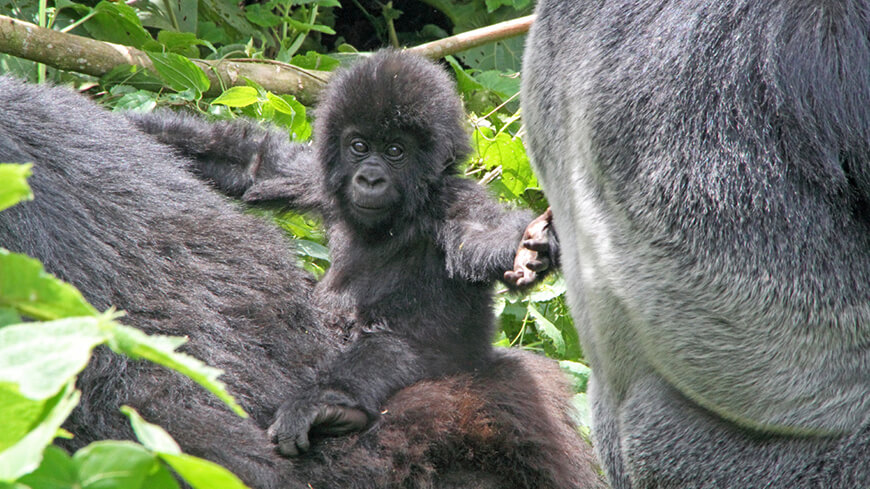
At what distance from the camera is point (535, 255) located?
201 centimetres

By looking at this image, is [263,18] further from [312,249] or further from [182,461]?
[182,461]

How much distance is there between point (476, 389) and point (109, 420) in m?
0.82

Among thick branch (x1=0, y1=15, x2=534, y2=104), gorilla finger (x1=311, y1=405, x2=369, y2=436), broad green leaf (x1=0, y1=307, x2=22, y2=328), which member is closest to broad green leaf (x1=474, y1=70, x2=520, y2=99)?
thick branch (x1=0, y1=15, x2=534, y2=104)

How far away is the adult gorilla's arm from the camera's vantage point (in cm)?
262

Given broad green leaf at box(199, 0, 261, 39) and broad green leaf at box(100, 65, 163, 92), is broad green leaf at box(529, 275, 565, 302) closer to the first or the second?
broad green leaf at box(100, 65, 163, 92)

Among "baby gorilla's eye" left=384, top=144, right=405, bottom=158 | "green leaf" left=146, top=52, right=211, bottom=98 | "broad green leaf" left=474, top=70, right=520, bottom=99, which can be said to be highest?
"green leaf" left=146, top=52, right=211, bottom=98

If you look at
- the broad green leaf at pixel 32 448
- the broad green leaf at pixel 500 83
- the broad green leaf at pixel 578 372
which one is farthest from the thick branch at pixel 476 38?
the broad green leaf at pixel 32 448

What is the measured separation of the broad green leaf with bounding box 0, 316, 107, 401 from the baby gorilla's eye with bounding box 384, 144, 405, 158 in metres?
1.87

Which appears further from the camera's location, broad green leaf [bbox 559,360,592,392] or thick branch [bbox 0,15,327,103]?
thick branch [bbox 0,15,327,103]

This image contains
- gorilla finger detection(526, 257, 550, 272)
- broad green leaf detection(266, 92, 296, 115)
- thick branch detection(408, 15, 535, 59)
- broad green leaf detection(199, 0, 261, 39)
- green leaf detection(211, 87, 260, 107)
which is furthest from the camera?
broad green leaf detection(199, 0, 261, 39)

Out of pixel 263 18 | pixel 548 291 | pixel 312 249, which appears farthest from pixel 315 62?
pixel 548 291

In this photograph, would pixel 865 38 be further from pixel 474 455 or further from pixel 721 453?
pixel 474 455

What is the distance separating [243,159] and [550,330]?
1.11 m

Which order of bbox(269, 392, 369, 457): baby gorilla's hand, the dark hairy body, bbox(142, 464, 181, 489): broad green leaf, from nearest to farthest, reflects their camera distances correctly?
bbox(142, 464, 181, 489): broad green leaf
the dark hairy body
bbox(269, 392, 369, 457): baby gorilla's hand
